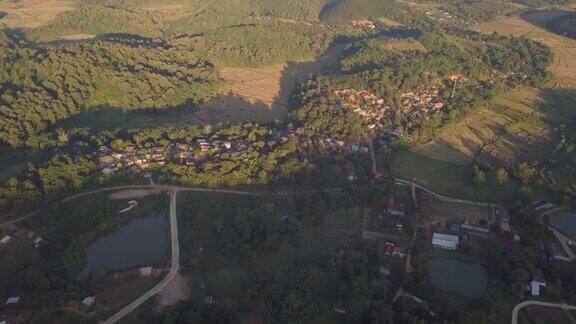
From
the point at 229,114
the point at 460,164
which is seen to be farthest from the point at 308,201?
the point at 229,114

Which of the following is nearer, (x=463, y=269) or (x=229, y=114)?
(x=463, y=269)

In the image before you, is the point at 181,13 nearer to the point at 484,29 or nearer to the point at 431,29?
the point at 431,29

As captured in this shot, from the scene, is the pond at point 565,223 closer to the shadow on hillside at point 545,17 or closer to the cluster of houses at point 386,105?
the cluster of houses at point 386,105

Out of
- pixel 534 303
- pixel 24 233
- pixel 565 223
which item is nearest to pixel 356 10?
pixel 565 223

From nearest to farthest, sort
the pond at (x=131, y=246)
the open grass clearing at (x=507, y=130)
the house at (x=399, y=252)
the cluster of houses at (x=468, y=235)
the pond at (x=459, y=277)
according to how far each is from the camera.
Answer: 1. the pond at (x=459, y=277)
2. the pond at (x=131, y=246)
3. the house at (x=399, y=252)
4. the cluster of houses at (x=468, y=235)
5. the open grass clearing at (x=507, y=130)

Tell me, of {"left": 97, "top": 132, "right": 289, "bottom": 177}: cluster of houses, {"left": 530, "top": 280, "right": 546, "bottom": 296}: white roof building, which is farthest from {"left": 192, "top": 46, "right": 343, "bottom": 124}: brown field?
{"left": 530, "top": 280, "right": 546, "bottom": 296}: white roof building

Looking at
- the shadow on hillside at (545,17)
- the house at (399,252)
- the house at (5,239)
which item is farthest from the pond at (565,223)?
the shadow on hillside at (545,17)
